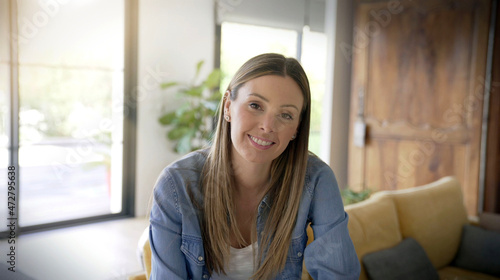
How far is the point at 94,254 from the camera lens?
3.23 m

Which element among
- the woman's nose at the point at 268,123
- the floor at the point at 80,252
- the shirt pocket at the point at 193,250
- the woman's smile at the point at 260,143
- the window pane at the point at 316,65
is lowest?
the floor at the point at 80,252

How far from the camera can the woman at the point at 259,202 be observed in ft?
4.09

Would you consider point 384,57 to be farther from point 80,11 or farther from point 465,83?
point 80,11

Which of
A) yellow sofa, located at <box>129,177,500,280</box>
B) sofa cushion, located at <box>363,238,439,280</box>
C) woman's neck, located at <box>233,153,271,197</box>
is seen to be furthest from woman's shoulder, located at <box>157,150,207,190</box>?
sofa cushion, located at <box>363,238,439,280</box>

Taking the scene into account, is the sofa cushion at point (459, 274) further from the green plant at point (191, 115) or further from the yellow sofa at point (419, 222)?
the green plant at point (191, 115)

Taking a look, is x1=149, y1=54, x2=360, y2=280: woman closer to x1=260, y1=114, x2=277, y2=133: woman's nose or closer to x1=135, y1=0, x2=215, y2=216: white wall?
x1=260, y1=114, x2=277, y2=133: woman's nose

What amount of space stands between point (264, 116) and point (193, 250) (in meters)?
0.41

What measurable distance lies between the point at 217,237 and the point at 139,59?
9.88 ft

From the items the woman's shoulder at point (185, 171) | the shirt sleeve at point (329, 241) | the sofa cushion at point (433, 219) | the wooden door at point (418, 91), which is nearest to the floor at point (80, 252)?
the sofa cushion at point (433, 219)

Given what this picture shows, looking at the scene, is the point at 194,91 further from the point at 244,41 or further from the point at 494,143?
the point at 494,143

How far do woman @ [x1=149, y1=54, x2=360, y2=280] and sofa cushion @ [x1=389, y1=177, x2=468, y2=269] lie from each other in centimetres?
102

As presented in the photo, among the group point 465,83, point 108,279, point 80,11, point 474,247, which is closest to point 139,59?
point 80,11

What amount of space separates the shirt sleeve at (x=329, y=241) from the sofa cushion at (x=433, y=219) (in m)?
1.00

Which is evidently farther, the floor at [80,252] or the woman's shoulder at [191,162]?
the floor at [80,252]
